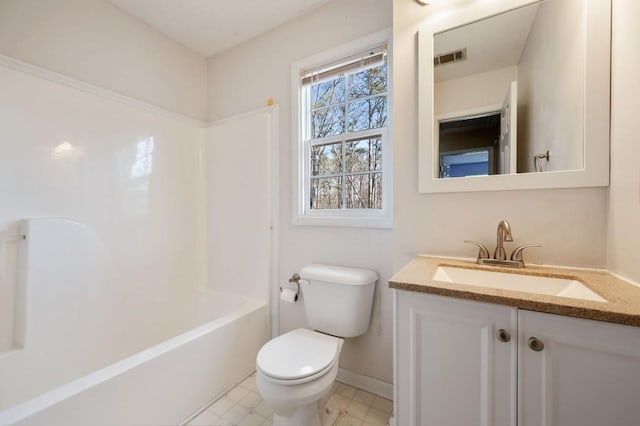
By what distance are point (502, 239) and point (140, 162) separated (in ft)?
7.34

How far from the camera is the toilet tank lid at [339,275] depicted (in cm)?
144

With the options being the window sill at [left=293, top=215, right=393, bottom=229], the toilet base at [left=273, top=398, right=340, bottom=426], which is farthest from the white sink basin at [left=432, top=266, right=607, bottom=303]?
the toilet base at [left=273, top=398, right=340, bottom=426]

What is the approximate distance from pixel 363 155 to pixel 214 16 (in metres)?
1.42

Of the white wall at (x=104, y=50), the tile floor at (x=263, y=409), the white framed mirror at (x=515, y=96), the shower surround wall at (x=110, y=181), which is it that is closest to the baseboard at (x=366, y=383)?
the tile floor at (x=263, y=409)

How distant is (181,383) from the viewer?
4.49ft

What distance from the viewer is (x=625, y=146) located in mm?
852

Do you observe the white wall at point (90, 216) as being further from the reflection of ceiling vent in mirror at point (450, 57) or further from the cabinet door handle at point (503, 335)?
the cabinet door handle at point (503, 335)

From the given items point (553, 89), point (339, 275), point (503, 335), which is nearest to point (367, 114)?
point (553, 89)

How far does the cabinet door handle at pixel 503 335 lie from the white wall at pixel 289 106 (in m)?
0.77

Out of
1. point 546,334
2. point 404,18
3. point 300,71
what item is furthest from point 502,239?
point 300,71

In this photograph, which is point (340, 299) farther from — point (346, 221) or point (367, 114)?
point (367, 114)

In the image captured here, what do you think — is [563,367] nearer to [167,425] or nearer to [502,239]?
[502,239]

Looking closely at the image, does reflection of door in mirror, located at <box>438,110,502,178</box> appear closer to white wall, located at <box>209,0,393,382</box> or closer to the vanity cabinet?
white wall, located at <box>209,0,393,382</box>

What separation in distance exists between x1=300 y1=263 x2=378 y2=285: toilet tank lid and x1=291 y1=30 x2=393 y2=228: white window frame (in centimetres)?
27
